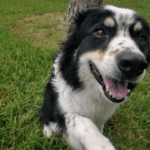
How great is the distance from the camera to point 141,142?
201cm

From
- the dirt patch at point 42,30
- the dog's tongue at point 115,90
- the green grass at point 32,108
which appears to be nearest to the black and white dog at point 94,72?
the dog's tongue at point 115,90

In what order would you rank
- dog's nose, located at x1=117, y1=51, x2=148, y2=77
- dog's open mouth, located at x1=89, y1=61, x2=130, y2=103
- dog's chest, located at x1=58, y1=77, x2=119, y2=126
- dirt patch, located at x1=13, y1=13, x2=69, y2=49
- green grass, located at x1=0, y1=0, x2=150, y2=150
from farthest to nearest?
dirt patch, located at x1=13, y1=13, x2=69, y2=49 → green grass, located at x1=0, y1=0, x2=150, y2=150 → dog's chest, located at x1=58, y1=77, x2=119, y2=126 → dog's open mouth, located at x1=89, y1=61, x2=130, y2=103 → dog's nose, located at x1=117, y1=51, x2=148, y2=77

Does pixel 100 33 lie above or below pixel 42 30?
above

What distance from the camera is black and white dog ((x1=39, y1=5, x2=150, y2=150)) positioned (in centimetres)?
129

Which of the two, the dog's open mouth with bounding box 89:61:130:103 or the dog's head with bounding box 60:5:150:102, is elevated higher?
the dog's head with bounding box 60:5:150:102

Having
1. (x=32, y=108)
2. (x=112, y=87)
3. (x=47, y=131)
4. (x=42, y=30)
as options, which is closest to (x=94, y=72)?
(x=112, y=87)

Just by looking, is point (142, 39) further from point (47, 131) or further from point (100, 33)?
point (47, 131)

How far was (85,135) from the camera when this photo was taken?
1.32 metres

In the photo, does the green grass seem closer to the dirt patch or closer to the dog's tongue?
the dirt patch

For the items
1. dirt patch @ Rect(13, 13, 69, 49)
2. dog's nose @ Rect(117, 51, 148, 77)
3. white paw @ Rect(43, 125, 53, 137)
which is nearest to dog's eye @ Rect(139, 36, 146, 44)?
dog's nose @ Rect(117, 51, 148, 77)

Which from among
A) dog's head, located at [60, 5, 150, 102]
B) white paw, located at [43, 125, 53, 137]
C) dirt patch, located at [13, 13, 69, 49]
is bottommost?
white paw, located at [43, 125, 53, 137]

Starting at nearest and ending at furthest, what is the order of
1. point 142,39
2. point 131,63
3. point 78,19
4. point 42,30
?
1. point 131,63
2. point 142,39
3. point 78,19
4. point 42,30

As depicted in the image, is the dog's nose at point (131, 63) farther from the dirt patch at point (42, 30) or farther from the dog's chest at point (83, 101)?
the dirt patch at point (42, 30)

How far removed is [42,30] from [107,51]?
13.2 feet
